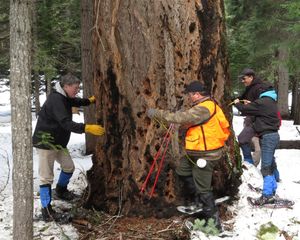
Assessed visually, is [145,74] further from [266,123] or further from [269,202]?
[269,202]

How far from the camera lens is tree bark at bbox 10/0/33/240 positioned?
13.8ft

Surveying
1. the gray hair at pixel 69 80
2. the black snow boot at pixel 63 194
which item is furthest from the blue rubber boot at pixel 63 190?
the gray hair at pixel 69 80

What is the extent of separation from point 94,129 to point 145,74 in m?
1.03

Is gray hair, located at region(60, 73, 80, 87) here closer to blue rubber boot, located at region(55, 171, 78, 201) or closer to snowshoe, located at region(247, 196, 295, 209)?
blue rubber boot, located at region(55, 171, 78, 201)

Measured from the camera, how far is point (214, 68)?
570 cm

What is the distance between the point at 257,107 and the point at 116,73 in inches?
84.2

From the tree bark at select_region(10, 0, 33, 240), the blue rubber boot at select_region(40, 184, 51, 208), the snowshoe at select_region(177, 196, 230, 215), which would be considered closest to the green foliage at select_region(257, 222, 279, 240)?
the snowshoe at select_region(177, 196, 230, 215)

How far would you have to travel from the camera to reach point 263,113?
6234mm

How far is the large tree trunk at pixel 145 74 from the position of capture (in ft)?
17.5

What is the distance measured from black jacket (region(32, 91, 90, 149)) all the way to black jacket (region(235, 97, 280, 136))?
2.39 metres

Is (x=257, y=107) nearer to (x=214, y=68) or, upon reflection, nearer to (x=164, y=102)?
(x=214, y=68)

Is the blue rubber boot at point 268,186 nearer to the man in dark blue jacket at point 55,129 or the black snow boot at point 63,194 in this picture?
the man in dark blue jacket at point 55,129

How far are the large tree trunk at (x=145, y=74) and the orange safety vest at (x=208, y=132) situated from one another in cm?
46

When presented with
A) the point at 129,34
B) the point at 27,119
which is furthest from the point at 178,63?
the point at 27,119
